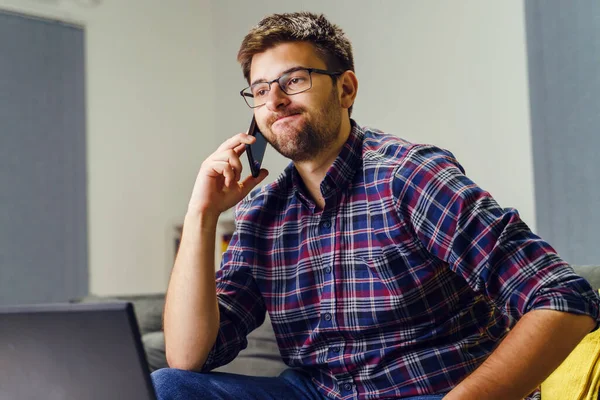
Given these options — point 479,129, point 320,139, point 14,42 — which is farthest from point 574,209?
point 14,42

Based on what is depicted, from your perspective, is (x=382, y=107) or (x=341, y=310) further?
(x=382, y=107)

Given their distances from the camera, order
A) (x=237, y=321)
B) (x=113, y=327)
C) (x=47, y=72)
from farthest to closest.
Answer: (x=47, y=72)
(x=237, y=321)
(x=113, y=327)

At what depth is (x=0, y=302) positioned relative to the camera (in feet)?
12.6

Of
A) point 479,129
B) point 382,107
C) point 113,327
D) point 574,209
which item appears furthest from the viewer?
point 382,107

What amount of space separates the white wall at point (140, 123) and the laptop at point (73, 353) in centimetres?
352

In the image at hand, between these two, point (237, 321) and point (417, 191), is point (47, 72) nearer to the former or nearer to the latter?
point (237, 321)

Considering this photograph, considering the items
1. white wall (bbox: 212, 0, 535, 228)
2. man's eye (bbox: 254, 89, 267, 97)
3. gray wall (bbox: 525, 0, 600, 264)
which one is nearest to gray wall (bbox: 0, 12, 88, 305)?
white wall (bbox: 212, 0, 535, 228)

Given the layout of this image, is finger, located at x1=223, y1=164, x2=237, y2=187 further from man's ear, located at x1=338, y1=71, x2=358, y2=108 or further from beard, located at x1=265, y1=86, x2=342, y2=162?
man's ear, located at x1=338, y1=71, x2=358, y2=108

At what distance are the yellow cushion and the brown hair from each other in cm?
79

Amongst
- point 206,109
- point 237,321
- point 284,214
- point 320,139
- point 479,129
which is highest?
point 206,109

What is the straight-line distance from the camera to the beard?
140 centimetres

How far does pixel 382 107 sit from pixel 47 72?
221 centimetres

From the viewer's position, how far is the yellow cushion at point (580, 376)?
4.26ft

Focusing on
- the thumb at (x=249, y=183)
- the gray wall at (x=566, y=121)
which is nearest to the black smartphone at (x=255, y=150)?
the thumb at (x=249, y=183)
